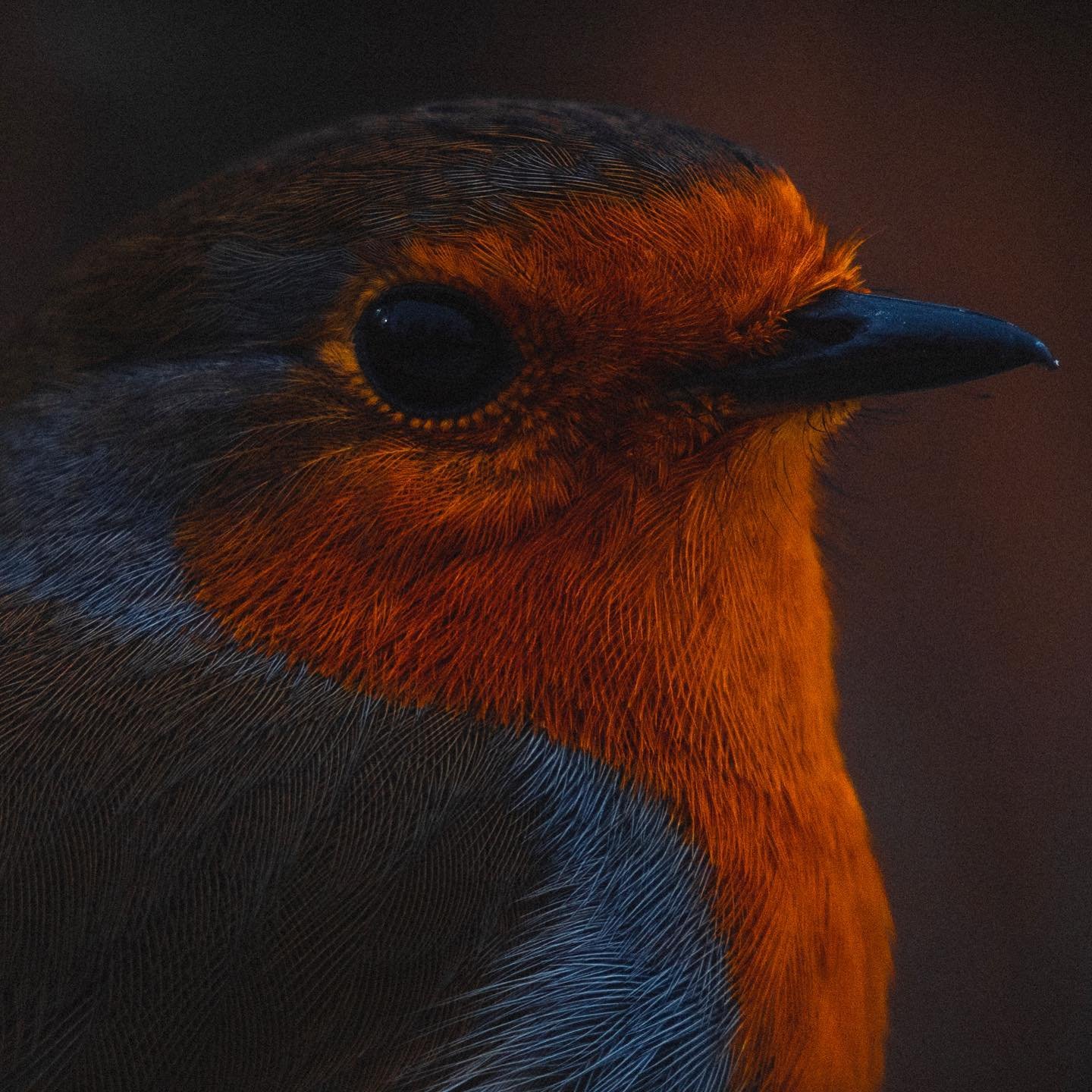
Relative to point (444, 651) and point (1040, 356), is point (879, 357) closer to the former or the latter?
point (1040, 356)

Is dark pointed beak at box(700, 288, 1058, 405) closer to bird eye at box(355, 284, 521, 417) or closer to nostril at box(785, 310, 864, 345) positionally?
nostril at box(785, 310, 864, 345)

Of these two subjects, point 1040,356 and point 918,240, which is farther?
point 918,240

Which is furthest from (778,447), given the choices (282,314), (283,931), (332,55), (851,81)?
(332,55)

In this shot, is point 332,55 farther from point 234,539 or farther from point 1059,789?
point 1059,789

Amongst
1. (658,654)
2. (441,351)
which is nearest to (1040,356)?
(658,654)

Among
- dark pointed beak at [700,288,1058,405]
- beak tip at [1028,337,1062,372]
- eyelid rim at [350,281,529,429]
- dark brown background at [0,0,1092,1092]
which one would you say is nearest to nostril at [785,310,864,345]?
dark pointed beak at [700,288,1058,405]

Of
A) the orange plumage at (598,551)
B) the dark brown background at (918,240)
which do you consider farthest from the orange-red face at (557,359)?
the dark brown background at (918,240)
